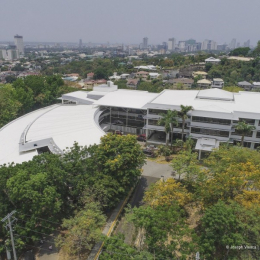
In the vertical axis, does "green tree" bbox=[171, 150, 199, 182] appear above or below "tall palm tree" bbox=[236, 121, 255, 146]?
below

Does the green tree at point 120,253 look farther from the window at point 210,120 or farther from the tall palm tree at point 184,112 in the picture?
the window at point 210,120

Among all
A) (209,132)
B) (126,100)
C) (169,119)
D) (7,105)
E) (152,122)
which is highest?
(126,100)

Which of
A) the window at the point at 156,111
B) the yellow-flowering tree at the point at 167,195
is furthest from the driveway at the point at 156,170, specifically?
the window at the point at 156,111

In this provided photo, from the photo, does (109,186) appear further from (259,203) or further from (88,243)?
(259,203)

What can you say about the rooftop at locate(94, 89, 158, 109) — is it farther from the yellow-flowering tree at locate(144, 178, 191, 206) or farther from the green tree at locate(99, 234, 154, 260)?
the green tree at locate(99, 234, 154, 260)

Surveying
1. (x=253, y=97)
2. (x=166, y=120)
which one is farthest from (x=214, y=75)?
(x=166, y=120)

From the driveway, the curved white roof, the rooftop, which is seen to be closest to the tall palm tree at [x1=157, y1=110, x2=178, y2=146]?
the driveway

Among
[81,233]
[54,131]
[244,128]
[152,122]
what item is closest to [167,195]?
[81,233]

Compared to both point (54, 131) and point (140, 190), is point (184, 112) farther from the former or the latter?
point (54, 131)
